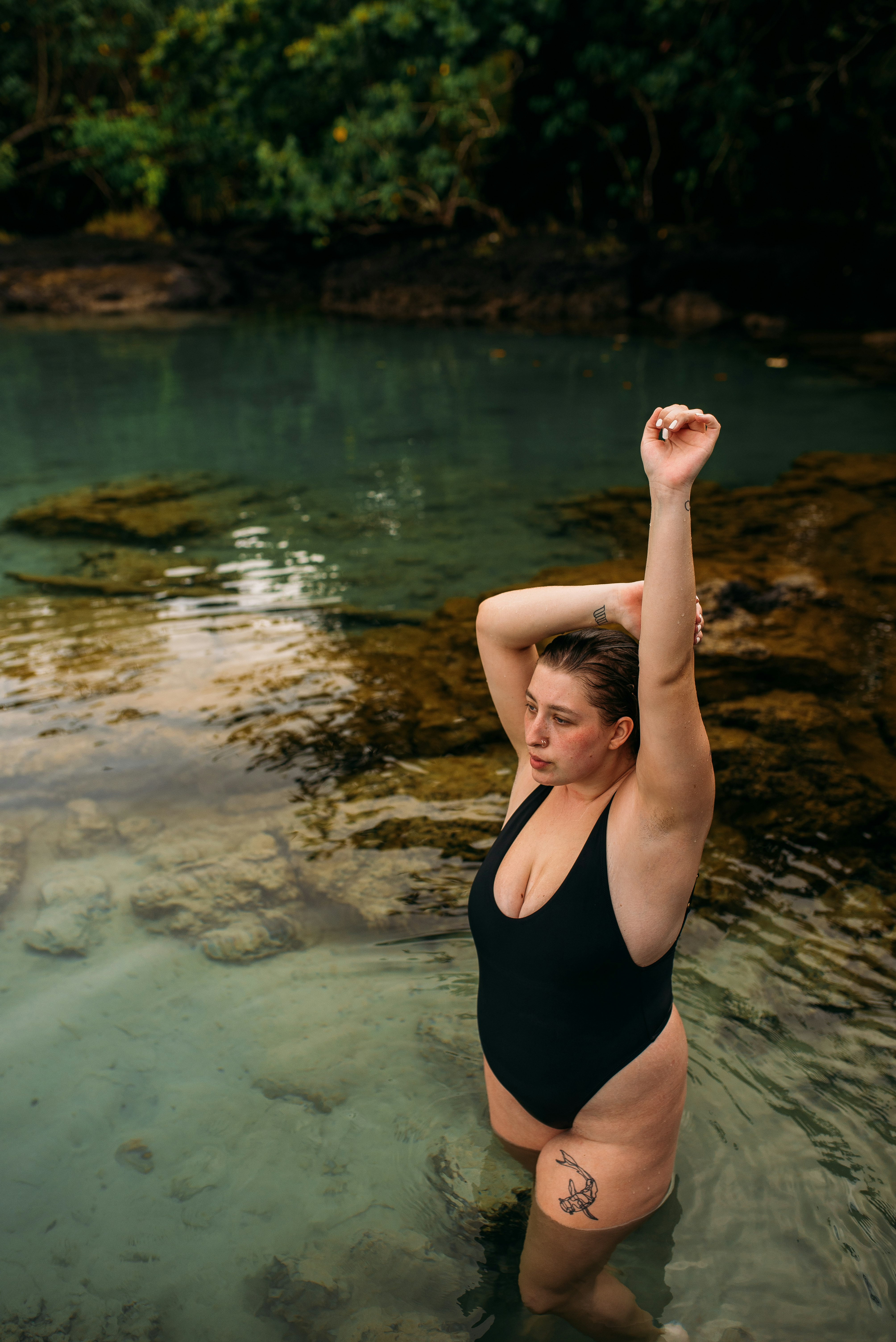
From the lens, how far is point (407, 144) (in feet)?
61.2

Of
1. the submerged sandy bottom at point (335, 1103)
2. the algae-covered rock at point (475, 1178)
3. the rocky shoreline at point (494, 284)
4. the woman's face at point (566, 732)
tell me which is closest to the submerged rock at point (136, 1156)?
the submerged sandy bottom at point (335, 1103)

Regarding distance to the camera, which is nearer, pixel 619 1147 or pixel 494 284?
pixel 619 1147

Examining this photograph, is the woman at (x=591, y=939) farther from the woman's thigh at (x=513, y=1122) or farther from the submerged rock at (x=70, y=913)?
the submerged rock at (x=70, y=913)

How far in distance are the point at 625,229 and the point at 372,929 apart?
55.2 feet

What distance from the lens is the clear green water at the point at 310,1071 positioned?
2.07 metres

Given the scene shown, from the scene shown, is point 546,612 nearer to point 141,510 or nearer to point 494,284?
point 141,510

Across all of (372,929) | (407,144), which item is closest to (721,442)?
(372,929)

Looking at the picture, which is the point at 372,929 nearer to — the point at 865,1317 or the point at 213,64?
the point at 865,1317

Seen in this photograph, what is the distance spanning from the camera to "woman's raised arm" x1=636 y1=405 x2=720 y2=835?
58.5 inches

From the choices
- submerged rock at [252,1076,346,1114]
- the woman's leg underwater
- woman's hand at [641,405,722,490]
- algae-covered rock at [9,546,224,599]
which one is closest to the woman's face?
woman's hand at [641,405,722,490]

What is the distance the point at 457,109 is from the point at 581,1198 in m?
18.8

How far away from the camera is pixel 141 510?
738 cm

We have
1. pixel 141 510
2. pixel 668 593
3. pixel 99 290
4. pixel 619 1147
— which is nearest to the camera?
pixel 668 593

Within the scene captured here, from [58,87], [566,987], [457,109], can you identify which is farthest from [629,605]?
[58,87]
